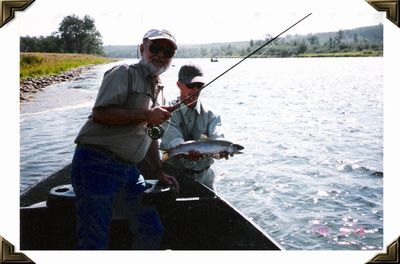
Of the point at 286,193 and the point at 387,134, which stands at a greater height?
the point at 387,134

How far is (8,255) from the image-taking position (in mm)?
2934

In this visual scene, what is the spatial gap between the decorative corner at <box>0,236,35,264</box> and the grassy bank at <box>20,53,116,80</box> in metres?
1.41

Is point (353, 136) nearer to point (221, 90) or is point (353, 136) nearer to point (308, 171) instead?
point (308, 171)

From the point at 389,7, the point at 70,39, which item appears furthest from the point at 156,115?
the point at 70,39

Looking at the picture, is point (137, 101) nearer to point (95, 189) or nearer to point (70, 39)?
point (95, 189)

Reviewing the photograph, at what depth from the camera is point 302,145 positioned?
12.4 meters

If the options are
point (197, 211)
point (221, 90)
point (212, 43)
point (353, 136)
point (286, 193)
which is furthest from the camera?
point (221, 90)

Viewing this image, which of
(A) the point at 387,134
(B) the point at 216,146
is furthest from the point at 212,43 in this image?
(A) the point at 387,134

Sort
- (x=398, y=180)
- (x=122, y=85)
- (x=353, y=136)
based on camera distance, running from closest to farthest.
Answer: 1. (x=122, y=85)
2. (x=398, y=180)
3. (x=353, y=136)

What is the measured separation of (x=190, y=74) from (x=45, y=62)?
1654 mm

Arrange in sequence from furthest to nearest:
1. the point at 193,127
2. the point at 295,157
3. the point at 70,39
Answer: the point at 295,157, the point at 70,39, the point at 193,127

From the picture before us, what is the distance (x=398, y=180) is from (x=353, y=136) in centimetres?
892

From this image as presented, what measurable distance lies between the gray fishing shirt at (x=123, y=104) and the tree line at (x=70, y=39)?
130cm

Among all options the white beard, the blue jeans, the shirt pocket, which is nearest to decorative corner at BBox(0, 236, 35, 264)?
the blue jeans
